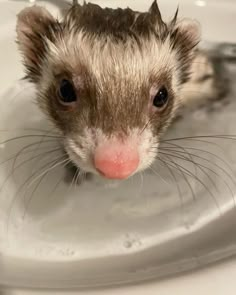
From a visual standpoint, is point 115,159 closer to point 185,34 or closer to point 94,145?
point 94,145

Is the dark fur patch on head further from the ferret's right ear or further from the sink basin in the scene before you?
the sink basin

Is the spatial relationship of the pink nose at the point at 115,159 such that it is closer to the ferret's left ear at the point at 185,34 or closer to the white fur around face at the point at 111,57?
the white fur around face at the point at 111,57

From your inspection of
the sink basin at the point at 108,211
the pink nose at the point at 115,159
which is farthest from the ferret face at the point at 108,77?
the sink basin at the point at 108,211

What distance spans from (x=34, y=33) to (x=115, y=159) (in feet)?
1.06

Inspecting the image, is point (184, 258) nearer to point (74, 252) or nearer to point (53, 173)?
point (74, 252)

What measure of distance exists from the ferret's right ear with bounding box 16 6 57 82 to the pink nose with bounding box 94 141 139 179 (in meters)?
0.27

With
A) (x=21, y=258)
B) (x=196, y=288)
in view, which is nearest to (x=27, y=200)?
(x=21, y=258)

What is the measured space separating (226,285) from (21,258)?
345mm

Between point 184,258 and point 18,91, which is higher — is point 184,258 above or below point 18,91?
below

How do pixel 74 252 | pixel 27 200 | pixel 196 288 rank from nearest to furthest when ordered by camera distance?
1. pixel 196 288
2. pixel 74 252
3. pixel 27 200

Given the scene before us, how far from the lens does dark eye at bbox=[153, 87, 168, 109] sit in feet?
2.80

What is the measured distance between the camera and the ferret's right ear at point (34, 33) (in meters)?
0.91

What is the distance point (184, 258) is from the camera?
30.7 inches

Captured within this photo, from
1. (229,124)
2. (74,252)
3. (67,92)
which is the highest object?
(67,92)
